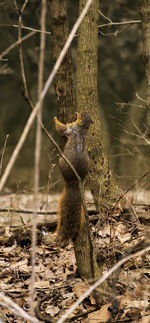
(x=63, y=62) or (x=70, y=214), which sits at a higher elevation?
(x=63, y=62)

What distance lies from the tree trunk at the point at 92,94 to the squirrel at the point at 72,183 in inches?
58.4

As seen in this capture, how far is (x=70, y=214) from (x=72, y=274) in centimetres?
95

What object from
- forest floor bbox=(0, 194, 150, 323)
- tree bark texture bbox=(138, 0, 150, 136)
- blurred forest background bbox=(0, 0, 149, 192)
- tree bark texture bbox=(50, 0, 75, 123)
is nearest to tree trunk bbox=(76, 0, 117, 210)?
forest floor bbox=(0, 194, 150, 323)

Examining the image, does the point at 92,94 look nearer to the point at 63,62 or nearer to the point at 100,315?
the point at 63,62

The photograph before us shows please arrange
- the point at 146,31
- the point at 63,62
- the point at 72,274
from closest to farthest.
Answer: the point at 63,62 < the point at 146,31 < the point at 72,274

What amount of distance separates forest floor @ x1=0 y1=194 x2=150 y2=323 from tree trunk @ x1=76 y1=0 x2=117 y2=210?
34 centimetres

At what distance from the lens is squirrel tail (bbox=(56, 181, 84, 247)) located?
2615 millimetres

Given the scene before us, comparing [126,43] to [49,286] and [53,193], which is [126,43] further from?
[49,286]

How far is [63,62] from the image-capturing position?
2.60m

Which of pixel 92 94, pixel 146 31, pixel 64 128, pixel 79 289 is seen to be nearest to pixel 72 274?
pixel 79 289

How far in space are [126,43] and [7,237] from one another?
3864 mm

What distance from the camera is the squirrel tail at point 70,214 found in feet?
8.58

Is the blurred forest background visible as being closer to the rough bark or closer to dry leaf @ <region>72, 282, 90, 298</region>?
dry leaf @ <region>72, 282, 90, 298</region>

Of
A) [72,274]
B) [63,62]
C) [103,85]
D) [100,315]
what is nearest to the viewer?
[63,62]
